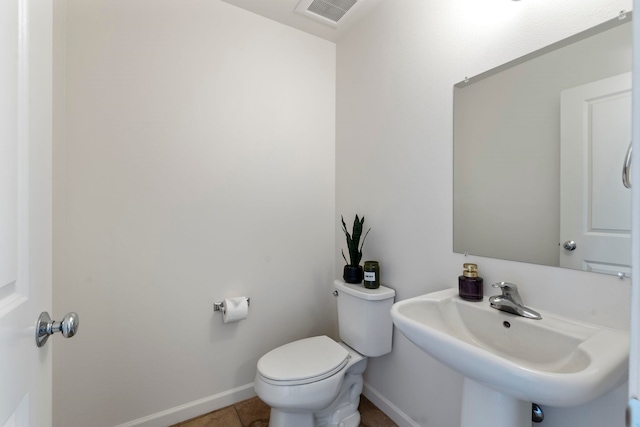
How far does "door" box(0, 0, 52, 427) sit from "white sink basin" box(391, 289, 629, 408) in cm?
91

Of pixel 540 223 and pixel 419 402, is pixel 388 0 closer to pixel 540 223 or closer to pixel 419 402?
pixel 540 223

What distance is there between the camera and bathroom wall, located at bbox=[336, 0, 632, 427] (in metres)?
0.89

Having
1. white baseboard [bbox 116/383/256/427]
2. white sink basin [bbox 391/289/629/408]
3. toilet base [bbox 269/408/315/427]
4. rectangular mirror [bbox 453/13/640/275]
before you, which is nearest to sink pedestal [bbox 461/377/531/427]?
white sink basin [bbox 391/289/629/408]

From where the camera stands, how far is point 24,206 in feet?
1.65

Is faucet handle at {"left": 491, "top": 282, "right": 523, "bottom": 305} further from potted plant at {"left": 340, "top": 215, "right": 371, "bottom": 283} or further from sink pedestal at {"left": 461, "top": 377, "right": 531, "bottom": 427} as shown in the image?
potted plant at {"left": 340, "top": 215, "right": 371, "bottom": 283}

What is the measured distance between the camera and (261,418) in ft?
5.09

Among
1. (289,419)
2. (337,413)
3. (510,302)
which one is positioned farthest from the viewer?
(337,413)

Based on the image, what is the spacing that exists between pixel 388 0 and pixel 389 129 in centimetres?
73

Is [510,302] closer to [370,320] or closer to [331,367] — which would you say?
[370,320]

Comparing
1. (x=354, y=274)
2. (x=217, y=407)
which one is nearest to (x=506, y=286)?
(x=354, y=274)

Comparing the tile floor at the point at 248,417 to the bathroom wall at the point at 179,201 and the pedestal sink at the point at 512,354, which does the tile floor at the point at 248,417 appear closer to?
the bathroom wall at the point at 179,201

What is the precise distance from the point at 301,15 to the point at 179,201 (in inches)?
53.2

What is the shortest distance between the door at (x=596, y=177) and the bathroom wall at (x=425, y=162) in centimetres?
7

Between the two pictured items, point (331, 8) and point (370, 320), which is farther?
point (331, 8)
